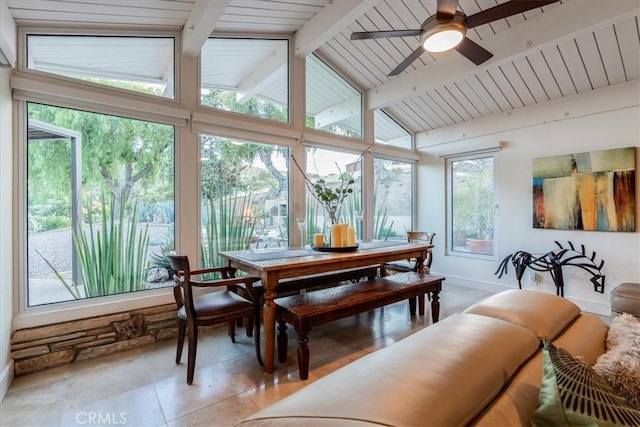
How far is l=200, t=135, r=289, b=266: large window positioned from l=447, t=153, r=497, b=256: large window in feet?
9.86

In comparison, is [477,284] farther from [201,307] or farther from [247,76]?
[247,76]

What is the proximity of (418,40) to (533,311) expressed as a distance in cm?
337

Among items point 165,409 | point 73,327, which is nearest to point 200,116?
point 73,327

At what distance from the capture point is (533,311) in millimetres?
1241

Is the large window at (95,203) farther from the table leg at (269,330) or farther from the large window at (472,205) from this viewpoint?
the large window at (472,205)

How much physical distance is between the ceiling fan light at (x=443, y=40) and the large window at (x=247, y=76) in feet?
6.33

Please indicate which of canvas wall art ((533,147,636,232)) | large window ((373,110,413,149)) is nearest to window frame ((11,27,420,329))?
large window ((373,110,413,149))

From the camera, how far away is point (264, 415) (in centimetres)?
64

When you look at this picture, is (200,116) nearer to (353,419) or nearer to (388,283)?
(388,283)

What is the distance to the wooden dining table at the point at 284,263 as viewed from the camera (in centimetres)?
227

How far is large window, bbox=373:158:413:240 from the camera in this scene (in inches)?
197

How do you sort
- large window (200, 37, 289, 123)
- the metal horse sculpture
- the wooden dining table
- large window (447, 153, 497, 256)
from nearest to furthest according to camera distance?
the wooden dining table
large window (200, 37, 289, 123)
the metal horse sculpture
large window (447, 153, 497, 256)

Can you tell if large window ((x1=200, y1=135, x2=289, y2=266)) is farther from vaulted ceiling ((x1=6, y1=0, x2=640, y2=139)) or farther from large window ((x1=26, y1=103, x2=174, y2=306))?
vaulted ceiling ((x1=6, y1=0, x2=640, y2=139))

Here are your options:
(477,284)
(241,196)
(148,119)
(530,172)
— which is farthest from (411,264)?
(148,119)
